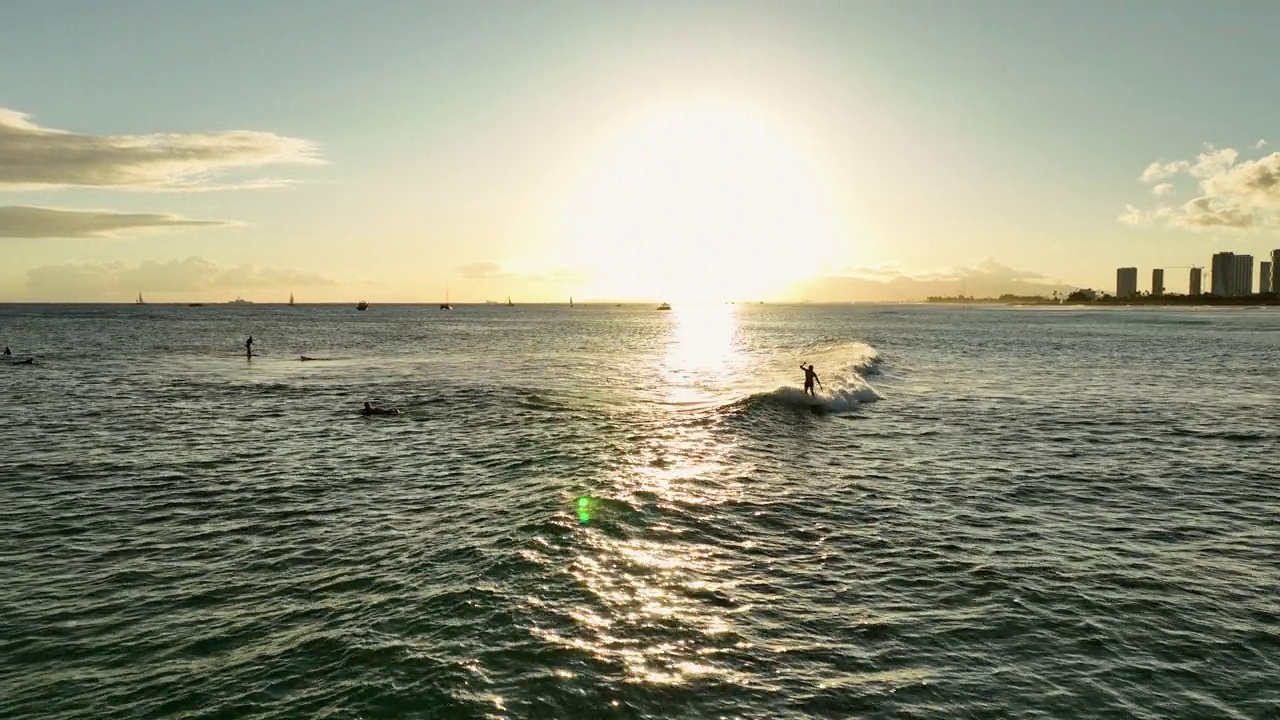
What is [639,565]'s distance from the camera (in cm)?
1612

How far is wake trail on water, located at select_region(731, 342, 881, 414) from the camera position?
41156 millimetres

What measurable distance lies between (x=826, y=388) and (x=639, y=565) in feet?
102

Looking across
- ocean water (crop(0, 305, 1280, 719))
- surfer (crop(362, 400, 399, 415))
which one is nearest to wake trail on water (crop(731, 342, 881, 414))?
ocean water (crop(0, 305, 1280, 719))

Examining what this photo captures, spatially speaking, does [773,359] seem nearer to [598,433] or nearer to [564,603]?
[598,433]

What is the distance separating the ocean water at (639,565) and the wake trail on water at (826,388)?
321 centimetres

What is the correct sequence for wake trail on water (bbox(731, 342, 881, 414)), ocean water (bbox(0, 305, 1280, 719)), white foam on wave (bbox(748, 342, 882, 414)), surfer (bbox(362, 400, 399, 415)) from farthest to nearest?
Result: white foam on wave (bbox(748, 342, 882, 414)), wake trail on water (bbox(731, 342, 881, 414)), surfer (bbox(362, 400, 399, 415)), ocean water (bbox(0, 305, 1280, 719))

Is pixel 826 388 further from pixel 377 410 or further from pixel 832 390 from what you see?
pixel 377 410

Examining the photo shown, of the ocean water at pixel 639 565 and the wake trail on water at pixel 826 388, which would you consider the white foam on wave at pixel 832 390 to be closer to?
the wake trail on water at pixel 826 388

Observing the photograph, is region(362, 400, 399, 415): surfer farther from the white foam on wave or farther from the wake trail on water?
the white foam on wave

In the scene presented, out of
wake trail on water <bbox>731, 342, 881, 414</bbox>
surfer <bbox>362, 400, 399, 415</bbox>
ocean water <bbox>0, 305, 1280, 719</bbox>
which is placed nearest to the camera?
ocean water <bbox>0, 305, 1280, 719</bbox>

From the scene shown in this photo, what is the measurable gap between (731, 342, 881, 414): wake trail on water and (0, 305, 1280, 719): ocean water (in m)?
3.21

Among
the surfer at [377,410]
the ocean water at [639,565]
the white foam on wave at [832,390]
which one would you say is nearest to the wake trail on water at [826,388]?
the white foam on wave at [832,390]

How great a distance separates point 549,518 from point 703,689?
9.11 meters

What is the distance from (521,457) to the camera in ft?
91.3
